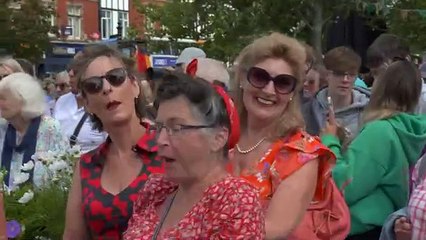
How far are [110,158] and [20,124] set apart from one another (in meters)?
2.54

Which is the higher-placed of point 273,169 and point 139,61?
point 139,61

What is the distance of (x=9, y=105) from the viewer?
584 cm

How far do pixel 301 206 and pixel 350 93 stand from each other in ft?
10.1

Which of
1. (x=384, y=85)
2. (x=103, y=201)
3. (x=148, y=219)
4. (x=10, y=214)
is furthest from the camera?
(x=384, y=85)

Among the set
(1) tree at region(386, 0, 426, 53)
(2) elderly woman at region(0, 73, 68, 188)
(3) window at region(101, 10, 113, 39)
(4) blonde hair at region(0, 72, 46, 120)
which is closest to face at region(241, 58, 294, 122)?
(2) elderly woman at region(0, 73, 68, 188)

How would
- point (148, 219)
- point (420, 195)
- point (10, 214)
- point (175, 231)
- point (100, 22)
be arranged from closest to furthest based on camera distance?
point (175, 231), point (148, 219), point (420, 195), point (10, 214), point (100, 22)

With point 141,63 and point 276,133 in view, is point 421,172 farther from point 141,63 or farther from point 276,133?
point 141,63

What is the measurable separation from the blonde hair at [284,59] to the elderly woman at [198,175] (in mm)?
646

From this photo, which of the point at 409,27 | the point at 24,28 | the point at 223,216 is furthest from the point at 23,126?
the point at 409,27

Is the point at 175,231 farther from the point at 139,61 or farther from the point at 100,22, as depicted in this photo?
the point at 100,22

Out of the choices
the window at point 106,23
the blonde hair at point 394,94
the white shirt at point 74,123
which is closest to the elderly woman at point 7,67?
the white shirt at point 74,123

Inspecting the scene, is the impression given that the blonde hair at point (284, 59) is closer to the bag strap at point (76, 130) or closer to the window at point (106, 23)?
the bag strap at point (76, 130)

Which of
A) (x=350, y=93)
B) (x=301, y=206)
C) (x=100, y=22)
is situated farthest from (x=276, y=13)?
(x=100, y=22)

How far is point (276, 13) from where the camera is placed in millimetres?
22484
